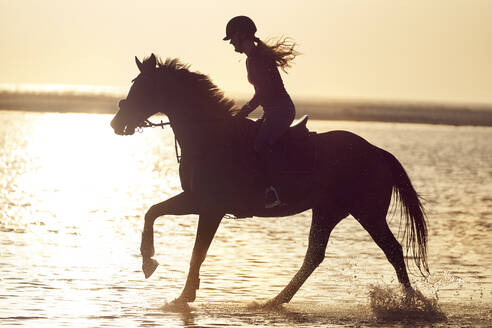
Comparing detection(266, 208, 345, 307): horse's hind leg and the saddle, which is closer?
the saddle

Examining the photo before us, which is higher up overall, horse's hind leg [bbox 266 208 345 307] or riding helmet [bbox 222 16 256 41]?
riding helmet [bbox 222 16 256 41]

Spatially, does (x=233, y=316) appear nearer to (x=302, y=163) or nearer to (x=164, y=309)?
(x=164, y=309)

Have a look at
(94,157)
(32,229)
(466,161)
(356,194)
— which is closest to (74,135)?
(94,157)

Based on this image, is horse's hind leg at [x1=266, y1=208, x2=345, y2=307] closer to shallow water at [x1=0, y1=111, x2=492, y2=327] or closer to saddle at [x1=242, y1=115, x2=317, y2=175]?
shallow water at [x1=0, y1=111, x2=492, y2=327]

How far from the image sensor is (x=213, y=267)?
610 inches

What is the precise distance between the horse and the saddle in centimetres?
1

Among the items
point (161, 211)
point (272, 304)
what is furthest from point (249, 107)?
point (272, 304)

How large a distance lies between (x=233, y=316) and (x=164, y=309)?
71 cm

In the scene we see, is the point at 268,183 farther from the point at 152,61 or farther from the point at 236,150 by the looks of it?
the point at 152,61

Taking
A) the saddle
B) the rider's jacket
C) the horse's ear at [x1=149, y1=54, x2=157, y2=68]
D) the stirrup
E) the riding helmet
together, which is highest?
the riding helmet

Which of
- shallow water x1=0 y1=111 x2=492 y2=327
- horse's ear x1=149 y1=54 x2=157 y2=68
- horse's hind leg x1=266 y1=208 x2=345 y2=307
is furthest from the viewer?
horse's hind leg x1=266 y1=208 x2=345 y2=307

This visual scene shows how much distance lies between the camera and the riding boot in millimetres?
13039

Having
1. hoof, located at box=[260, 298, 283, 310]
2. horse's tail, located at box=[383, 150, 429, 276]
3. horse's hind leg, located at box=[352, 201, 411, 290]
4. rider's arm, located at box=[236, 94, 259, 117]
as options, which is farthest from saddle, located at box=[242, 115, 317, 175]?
hoof, located at box=[260, 298, 283, 310]

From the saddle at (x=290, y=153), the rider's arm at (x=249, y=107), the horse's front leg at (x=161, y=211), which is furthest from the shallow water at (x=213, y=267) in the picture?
the rider's arm at (x=249, y=107)
